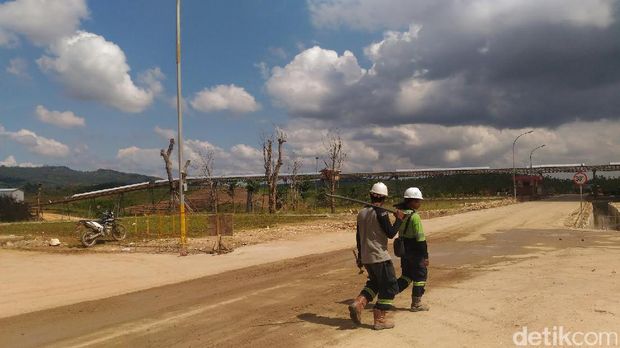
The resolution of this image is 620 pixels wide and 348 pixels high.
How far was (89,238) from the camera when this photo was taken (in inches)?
700

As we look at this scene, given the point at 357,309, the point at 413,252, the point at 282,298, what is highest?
the point at 413,252

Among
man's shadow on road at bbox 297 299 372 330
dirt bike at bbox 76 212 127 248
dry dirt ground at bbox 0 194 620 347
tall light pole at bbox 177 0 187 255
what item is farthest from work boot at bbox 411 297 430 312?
dirt bike at bbox 76 212 127 248

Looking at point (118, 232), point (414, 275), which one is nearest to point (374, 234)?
point (414, 275)

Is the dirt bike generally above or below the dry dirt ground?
above

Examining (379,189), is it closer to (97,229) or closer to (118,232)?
(97,229)

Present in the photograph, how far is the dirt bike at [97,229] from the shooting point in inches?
700

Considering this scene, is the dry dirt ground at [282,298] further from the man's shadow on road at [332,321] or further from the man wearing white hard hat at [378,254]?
the man wearing white hard hat at [378,254]

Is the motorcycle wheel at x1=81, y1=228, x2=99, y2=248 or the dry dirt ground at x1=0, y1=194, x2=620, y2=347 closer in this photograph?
the dry dirt ground at x1=0, y1=194, x2=620, y2=347

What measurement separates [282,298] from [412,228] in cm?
271

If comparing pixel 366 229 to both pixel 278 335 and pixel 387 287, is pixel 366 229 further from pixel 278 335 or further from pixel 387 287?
pixel 278 335

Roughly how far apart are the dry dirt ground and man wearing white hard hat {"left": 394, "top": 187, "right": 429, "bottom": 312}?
34 cm

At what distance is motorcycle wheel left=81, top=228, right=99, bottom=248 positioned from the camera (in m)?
17.7

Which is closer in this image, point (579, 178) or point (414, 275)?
point (414, 275)

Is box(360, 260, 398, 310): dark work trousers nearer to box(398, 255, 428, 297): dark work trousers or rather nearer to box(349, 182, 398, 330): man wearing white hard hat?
box(349, 182, 398, 330): man wearing white hard hat
